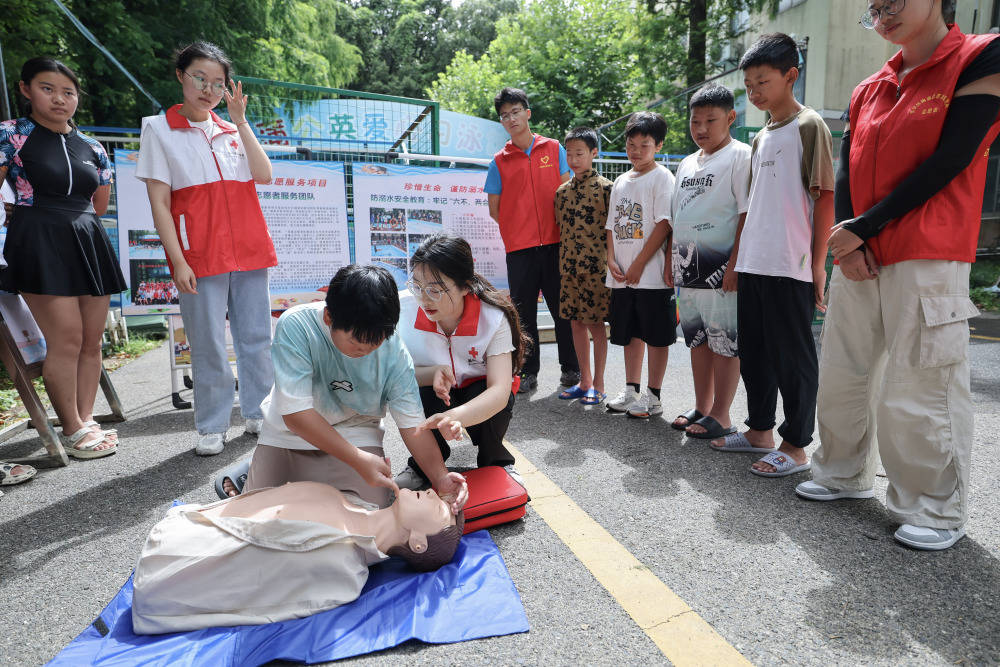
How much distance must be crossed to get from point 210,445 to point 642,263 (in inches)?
106

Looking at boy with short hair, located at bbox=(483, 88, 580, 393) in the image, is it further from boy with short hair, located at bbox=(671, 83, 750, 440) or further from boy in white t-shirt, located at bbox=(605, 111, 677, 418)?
boy with short hair, located at bbox=(671, 83, 750, 440)

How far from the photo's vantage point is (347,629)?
1.66 m

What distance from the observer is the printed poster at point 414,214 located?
471 centimetres

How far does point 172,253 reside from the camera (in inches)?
120

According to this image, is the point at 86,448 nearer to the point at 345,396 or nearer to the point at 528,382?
the point at 345,396

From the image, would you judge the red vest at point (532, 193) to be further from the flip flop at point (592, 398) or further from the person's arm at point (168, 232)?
the person's arm at point (168, 232)

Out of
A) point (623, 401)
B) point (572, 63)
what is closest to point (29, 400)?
point (623, 401)

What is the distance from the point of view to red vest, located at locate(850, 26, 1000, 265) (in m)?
1.98

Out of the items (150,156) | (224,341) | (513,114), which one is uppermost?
(513,114)

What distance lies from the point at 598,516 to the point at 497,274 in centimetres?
315

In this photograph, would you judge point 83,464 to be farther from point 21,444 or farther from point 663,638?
point 663,638

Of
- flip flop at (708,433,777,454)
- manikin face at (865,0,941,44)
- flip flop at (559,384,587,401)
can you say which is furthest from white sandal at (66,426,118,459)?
manikin face at (865,0,941,44)

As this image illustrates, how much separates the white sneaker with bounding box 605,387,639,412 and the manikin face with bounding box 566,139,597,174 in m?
1.54

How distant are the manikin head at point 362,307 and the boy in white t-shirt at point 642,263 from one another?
2137mm
